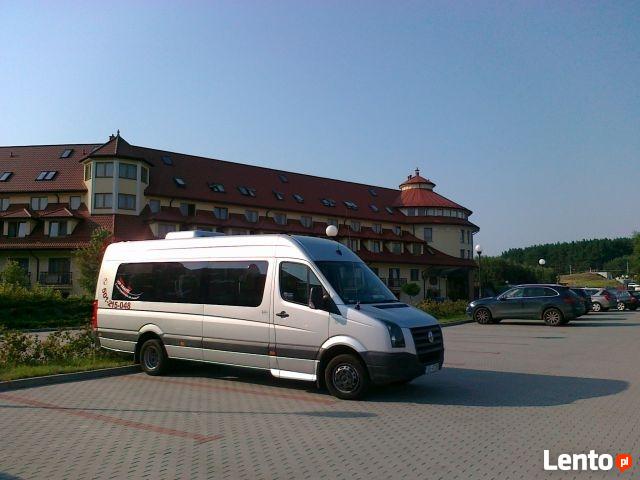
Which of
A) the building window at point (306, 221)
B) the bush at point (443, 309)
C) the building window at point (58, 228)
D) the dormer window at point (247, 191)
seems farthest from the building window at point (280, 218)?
the bush at point (443, 309)

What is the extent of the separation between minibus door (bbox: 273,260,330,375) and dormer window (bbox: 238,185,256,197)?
46.9m

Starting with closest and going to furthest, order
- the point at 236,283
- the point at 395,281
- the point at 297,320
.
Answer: the point at 297,320, the point at 236,283, the point at 395,281

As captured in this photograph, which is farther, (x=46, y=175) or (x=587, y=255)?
(x=587, y=255)

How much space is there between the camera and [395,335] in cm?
880

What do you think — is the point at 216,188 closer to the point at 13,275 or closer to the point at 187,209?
the point at 187,209

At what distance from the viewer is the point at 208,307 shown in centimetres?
1072

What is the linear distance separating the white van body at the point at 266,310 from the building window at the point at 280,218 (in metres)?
44.1

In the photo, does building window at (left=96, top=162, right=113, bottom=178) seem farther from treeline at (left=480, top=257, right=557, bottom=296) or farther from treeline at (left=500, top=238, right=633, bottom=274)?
treeline at (left=500, top=238, right=633, bottom=274)

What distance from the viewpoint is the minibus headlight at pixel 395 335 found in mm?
8750

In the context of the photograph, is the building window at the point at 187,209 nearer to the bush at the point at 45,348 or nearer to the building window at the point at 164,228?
the building window at the point at 164,228

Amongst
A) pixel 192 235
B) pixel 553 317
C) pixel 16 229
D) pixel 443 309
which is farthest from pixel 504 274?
pixel 192 235

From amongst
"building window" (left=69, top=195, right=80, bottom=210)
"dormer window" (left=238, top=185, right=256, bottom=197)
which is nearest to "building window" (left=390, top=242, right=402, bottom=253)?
"dormer window" (left=238, top=185, right=256, bottom=197)

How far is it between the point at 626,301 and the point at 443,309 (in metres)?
18.8

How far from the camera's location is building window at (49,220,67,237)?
4658 cm
